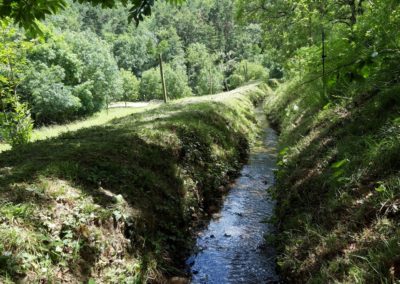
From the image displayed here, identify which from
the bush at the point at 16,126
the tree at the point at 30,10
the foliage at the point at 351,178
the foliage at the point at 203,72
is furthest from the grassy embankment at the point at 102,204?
the foliage at the point at 203,72

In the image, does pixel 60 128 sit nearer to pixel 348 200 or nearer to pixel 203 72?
pixel 348 200

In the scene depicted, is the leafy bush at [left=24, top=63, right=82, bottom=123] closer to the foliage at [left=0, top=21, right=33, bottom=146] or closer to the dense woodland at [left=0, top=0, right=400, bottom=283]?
the dense woodland at [left=0, top=0, right=400, bottom=283]

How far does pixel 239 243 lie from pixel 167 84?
7007 cm

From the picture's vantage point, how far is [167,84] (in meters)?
74.8

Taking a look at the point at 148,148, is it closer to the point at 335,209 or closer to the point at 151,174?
the point at 151,174

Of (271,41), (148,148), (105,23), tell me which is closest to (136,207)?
(148,148)

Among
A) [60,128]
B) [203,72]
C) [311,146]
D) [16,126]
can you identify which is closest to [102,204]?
[311,146]

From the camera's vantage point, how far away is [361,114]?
7.41 m

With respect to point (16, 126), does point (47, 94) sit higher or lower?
lower

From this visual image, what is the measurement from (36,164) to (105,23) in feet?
466

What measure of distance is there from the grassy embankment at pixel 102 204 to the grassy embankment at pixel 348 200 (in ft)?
7.22

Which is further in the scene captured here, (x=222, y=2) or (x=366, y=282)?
(x=222, y=2)

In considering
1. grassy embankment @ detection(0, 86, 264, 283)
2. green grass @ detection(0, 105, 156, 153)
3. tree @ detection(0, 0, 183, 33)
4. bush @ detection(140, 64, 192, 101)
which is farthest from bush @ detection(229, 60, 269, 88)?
tree @ detection(0, 0, 183, 33)

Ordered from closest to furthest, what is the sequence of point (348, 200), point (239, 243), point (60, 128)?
point (348, 200), point (239, 243), point (60, 128)
